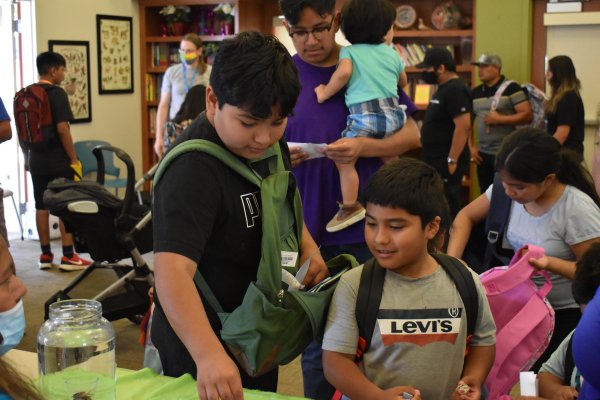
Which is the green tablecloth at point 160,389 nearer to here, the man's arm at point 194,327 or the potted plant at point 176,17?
the man's arm at point 194,327

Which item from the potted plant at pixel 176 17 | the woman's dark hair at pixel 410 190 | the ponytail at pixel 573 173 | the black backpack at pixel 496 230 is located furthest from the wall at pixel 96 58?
the woman's dark hair at pixel 410 190

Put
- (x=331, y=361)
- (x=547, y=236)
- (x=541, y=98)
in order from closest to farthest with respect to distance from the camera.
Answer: (x=331, y=361) → (x=547, y=236) → (x=541, y=98)

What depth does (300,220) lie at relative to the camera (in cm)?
206

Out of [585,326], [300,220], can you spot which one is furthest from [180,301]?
[585,326]

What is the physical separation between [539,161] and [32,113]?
4676 millimetres

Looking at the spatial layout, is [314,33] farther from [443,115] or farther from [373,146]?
[443,115]

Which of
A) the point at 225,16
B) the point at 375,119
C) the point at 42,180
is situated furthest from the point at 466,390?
the point at 225,16

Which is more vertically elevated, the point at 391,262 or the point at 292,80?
the point at 292,80

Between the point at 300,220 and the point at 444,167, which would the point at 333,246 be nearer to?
the point at 300,220

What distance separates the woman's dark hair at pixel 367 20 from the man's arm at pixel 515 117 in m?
4.33

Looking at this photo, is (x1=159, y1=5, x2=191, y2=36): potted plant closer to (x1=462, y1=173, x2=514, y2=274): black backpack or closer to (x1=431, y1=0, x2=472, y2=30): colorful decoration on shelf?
(x1=431, y1=0, x2=472, y2=30): colorful decoration on shelf

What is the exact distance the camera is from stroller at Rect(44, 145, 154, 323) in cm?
459

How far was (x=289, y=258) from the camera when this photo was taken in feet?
6.59

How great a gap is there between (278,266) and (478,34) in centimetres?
640
